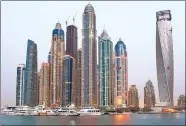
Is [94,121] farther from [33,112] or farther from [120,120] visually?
[33,112]

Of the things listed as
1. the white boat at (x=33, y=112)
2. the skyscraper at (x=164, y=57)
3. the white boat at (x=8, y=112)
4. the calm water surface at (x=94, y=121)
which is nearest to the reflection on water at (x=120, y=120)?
the calm water surface at (x=94, y=121)

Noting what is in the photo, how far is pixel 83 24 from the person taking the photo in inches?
6068

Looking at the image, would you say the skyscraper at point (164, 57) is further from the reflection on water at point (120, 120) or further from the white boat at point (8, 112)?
the white boat at point (8, 112)

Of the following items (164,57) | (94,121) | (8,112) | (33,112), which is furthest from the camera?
(164,57)

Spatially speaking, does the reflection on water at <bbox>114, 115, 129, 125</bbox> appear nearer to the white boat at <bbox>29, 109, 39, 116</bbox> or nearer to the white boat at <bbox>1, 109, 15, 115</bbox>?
the white boat at <bbox>29, 109, 39, 116</bbox>

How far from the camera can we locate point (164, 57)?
12131cm

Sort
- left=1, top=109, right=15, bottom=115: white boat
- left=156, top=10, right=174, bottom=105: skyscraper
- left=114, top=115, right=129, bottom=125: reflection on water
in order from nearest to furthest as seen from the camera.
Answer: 1. left=114, top=115, right=129, bottom=125: reflection on water
2. left=1, top=109, right=15, bottom=115: white boat
3. left=156, top=10, right=174, bottom=105: skyscraper

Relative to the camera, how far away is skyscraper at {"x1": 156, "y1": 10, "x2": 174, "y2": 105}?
119250 mm

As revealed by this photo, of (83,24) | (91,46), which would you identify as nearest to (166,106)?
(91,46)

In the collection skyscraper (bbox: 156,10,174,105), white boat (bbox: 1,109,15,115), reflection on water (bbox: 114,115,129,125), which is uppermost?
skyscraper (bbox: 156,10,174,105)

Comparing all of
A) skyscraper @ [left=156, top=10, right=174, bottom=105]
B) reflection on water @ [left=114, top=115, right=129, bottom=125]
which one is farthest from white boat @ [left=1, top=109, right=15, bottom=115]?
skyscraper @ [left=156, top=10, right=174, bottom=105]

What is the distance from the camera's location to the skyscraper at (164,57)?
391ft

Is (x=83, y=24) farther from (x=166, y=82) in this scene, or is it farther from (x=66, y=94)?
(x=166, y=82)

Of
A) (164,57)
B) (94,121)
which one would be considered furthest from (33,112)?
(164,57)
